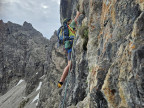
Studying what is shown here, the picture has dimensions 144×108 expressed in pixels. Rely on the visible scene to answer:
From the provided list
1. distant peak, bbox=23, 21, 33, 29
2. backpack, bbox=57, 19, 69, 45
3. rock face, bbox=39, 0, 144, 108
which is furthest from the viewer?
distant peak, bbox=23, 21, 33, 29

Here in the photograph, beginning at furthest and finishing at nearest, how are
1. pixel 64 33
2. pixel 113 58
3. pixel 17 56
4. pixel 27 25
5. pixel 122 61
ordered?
pixel 27 25, pixel 17 56, pixel 64 33, pixel 113 58, pixel 122 61

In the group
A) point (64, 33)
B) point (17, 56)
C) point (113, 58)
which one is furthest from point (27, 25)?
point (113, 58)

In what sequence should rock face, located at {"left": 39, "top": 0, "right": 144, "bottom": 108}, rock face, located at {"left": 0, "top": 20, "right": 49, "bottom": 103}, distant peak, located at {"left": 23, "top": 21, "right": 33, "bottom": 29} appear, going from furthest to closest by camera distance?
1. distant peak, located at {"left": 23, "top": 21, "right": 33, "bottom": 29}
2. rock face, located at {"left": 0, "top": 20, "right": 49, "bottom": 103}
3. rock face, located at {"left": 39, "top": 0, "right": 144, "bottom": 108}

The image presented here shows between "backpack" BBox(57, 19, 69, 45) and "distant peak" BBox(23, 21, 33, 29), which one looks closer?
"backpack" BBox(57, 19, 69, 45)

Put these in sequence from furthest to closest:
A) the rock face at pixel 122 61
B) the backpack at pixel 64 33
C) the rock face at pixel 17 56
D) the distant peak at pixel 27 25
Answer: the distant peak at pixel 27 25, the rock face at pixel 17 56, the backpack at pixel 64 33, the rock face at pixel 122 61

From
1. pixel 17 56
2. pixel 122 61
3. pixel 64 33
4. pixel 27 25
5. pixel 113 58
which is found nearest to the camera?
pixel 122 61

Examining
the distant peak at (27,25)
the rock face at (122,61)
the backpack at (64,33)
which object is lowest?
the rock face at (122,61)

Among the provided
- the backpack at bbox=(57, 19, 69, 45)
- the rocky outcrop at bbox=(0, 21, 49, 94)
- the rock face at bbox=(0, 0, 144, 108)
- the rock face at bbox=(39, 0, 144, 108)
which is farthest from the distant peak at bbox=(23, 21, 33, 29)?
the rock face at bbox=(39, 0, 144, 108)

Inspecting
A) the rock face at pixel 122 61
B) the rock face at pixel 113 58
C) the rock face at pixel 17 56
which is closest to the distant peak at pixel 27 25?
the rock face at pixel 17 56

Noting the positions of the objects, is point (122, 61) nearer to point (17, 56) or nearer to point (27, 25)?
point (17, 56)

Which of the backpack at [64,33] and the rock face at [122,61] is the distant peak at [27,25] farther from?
the rock face at [122,61]

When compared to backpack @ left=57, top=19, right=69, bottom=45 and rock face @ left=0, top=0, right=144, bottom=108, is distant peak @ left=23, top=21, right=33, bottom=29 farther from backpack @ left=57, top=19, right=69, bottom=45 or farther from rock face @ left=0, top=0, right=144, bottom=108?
rock face @ left=0, top=0, right=144, bottom=108

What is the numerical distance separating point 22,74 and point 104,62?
84.1 metres

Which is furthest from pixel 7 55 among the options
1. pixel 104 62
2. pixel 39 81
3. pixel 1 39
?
pixel 104 62
